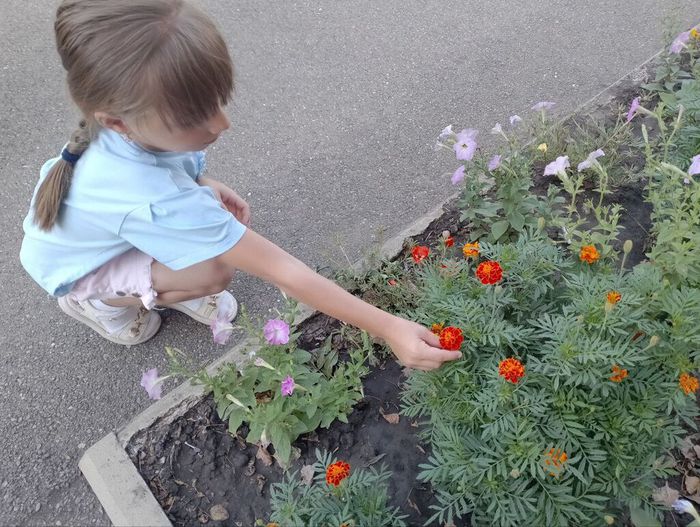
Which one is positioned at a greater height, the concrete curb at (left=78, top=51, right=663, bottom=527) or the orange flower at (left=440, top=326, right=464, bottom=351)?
the orange flower at (left=440, top=326, right=464, bottom=351)

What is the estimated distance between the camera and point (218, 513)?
1955 millimetres

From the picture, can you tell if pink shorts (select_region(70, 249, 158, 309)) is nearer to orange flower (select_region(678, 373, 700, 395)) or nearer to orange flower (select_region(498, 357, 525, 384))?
orange flower (select_region(498, 357, 525, 384))

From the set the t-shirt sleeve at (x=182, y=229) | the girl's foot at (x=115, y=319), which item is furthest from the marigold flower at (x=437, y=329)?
the girl's foot at (x=115, y=319)

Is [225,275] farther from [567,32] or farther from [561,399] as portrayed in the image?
[567,32]

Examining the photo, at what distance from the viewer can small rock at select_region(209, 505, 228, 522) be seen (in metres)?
1.95

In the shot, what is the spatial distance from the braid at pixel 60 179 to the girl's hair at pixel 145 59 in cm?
26

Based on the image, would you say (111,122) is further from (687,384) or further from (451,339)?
(687,384)

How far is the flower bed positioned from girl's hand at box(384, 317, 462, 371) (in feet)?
0.14

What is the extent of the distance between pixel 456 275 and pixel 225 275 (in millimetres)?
912

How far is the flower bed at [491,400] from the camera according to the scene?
1.61 m

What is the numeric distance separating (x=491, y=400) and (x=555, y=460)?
0.23 m

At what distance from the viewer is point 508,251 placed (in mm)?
1912

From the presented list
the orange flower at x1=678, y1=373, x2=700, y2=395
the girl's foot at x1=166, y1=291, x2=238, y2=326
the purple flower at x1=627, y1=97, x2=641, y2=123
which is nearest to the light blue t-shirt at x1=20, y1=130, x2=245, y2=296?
the girl's foot at x1=166, y1=291, x2=238, y2=326

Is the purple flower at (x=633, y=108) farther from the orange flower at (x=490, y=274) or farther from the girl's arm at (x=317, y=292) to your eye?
the girl's arm at (x=317, y=292)
